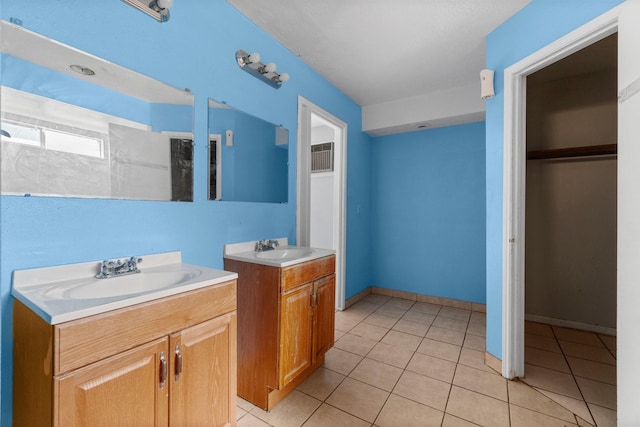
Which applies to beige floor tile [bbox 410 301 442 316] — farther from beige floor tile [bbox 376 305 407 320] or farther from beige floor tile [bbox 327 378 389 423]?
beige floor tile [bbox 327 378 389 423]

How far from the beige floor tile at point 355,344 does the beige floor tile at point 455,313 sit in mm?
1139

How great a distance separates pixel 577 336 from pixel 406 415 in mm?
2068

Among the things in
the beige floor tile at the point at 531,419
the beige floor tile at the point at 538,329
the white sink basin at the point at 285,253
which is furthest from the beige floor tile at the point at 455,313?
the white sink basin at the point at 285,253

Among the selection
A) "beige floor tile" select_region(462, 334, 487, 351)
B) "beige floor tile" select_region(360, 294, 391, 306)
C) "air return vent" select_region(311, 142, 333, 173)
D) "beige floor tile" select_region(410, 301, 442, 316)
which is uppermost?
"air return vent" select_region(311, 142, 333, 173)

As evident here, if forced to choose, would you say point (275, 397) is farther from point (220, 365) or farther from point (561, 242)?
point (561, 242)

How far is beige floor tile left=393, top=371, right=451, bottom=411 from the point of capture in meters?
1.69

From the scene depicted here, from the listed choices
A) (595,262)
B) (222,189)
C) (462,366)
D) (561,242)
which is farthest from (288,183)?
(595,262)

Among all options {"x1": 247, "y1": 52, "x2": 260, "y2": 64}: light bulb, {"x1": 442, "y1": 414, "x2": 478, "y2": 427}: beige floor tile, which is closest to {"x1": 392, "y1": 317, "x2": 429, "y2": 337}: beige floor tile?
{"x1": 442, "y1": 414, "x2": 478, "y2": 427}: beige floor tile

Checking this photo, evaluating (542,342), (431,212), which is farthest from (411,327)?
(431,212)

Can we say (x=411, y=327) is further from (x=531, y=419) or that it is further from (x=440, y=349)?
(x=531, y=419)

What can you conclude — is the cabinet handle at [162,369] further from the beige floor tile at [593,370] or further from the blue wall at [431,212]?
the blue wall at [431,212]

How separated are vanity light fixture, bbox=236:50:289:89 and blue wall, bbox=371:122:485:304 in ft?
6.69

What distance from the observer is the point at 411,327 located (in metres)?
2.77
